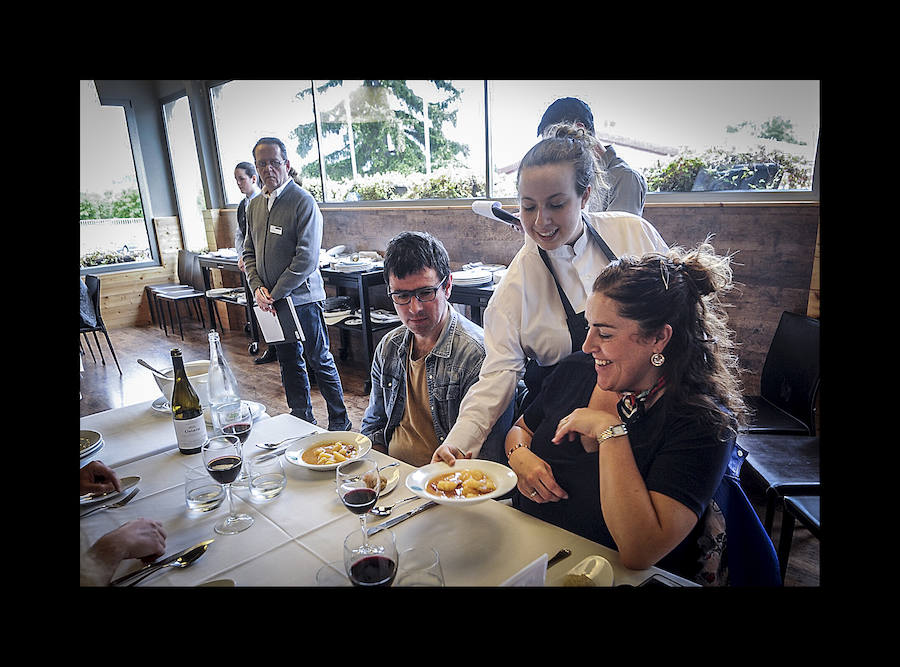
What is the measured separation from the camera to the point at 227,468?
1077 mm

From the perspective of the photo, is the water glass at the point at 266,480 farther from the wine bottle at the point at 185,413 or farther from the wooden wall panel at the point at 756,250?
the wooden wall panel at the point at 756,250

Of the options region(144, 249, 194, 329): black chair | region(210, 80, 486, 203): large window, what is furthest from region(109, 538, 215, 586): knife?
region(144, 249, 194, 329): black chair

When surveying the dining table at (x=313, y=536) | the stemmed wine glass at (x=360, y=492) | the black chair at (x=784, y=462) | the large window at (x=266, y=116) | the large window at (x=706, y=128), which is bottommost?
the black chair at (x=784, y=462)

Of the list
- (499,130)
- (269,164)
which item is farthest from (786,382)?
(269,164)

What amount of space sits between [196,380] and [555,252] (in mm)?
1142

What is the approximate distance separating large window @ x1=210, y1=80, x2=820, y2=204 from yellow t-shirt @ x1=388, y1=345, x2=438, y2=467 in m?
0.70

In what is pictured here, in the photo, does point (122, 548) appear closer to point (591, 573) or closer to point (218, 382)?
point (218, 382)

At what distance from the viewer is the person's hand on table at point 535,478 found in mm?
1070

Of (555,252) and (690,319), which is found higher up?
(555,252)

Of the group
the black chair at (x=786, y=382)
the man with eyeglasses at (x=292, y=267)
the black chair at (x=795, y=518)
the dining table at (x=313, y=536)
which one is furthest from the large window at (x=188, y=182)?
the black chair at (x=795, y=518)

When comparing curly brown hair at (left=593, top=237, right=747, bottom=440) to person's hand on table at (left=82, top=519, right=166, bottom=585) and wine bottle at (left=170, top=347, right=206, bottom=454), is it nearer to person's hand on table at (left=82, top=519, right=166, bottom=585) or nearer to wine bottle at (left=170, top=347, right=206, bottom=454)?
person's hand on table at (left=82, top=519, right=166, bottom=585)

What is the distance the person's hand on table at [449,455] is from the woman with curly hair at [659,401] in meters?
0.33
